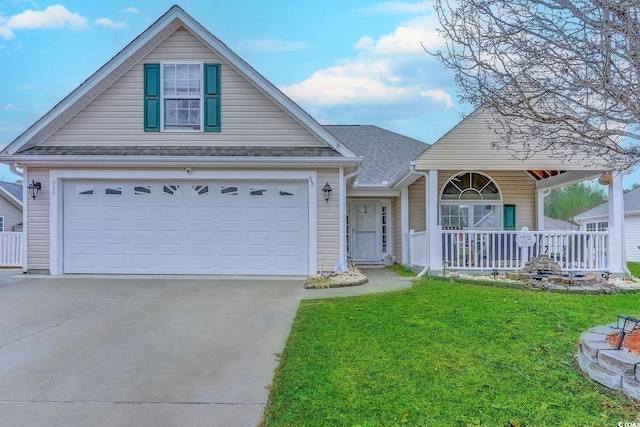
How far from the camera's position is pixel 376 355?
4023mm

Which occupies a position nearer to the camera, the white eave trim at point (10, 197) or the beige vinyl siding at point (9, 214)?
the white eave trim at point (10, 197)

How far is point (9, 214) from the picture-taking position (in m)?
23.0

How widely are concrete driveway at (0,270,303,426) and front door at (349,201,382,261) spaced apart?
6341mm

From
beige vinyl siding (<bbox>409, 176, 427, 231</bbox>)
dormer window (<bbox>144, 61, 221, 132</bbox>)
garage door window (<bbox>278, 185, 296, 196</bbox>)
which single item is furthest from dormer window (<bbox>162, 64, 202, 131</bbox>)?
beige vinyl siding (<bbox>409, 176, 427, 231</bbox>)

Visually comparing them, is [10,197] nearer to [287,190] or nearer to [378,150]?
[378,150]

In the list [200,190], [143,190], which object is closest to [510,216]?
[200,190]

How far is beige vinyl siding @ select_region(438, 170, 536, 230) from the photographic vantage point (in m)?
12.2

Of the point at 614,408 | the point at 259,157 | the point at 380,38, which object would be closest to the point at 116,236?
→ the point at 259,157

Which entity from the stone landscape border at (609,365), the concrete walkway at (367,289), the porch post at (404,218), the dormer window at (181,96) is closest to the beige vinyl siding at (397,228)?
the porch post at (404,218)

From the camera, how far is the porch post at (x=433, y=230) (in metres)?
9.62

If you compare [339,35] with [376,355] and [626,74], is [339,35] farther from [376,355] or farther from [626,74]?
[376,355]

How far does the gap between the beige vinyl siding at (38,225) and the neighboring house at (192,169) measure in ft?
0.09

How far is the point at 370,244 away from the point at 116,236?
311 inches

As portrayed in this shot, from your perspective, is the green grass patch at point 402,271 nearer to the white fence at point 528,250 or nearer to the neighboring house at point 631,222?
the white fence at point 528,250
